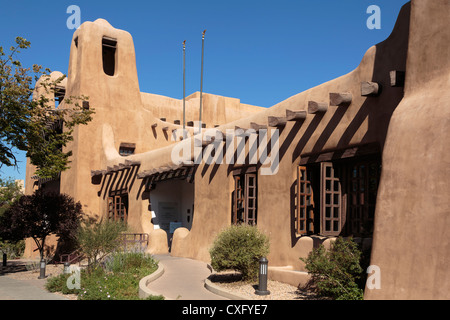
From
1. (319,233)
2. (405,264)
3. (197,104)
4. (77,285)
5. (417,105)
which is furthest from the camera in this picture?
(197,104)

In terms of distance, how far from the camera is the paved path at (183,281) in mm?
9797

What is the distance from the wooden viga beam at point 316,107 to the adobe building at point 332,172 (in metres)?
0.03

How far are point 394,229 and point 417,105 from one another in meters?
2.03

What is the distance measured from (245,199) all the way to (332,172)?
12.2 feet

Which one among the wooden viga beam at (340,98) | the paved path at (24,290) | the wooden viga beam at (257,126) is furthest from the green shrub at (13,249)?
the wooden viga beam at (340,98)

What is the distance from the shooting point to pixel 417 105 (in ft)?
24.9

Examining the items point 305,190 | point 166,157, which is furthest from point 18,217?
point 305,190

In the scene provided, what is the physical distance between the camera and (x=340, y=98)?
10.0m

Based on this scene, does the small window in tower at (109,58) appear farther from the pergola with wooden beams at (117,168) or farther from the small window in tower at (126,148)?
the pergola with wooden beams at (117,168)

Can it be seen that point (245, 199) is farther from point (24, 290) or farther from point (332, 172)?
point (24, 290)

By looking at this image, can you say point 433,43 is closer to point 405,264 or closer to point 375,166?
point 375,166

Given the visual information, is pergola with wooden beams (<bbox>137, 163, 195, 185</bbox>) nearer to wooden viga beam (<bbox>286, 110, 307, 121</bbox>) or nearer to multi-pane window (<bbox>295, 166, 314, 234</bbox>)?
wooden viga beam (<bbox>286, 110, 307, 121</bbox>)

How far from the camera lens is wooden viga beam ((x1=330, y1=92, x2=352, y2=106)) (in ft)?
32.8

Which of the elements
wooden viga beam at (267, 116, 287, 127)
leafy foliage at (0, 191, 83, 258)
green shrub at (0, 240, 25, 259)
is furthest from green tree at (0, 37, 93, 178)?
green shrub at (0, 240, 25, 259)
